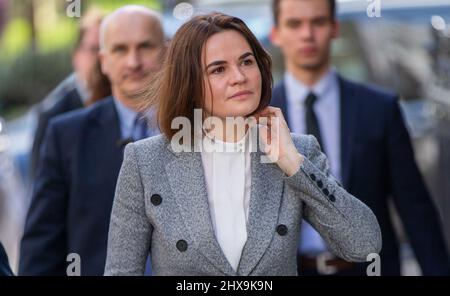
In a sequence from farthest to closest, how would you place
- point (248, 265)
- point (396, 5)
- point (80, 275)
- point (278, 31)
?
1. point (396, 5)
2. point (278, 31)
3. point (80, 275)
4. point (248, 265)

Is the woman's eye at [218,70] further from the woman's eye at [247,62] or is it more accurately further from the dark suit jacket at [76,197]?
the dark suit jacket at [76,197]

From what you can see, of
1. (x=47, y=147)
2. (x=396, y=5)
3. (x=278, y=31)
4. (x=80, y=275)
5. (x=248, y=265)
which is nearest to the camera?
(x=248, y=265)

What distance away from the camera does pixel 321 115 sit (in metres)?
3.51

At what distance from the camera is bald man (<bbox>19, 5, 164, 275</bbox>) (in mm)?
3238

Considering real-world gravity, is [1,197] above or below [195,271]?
above

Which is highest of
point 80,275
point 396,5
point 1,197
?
point 396,5

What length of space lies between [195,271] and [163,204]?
0.57ft

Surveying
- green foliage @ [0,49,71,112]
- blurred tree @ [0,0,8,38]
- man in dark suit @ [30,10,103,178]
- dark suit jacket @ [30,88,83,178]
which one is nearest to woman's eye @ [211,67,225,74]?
man in dark suit @ [30,10,103,178]

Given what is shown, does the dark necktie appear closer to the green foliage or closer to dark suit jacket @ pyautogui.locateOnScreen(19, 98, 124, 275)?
dark suit jacket @ pyautogui.locateOnScreen(19, 98, 124, 275)

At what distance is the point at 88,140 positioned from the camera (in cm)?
331

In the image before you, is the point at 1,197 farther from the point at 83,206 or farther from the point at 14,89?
the point at 83,206

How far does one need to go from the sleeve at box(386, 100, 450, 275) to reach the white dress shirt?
0.17 metres

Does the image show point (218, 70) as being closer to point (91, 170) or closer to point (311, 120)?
point (91, 170)

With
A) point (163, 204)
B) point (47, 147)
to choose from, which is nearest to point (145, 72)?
point (47, 147)
